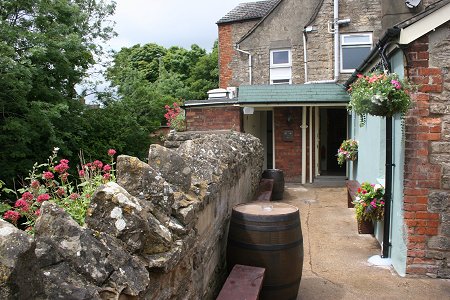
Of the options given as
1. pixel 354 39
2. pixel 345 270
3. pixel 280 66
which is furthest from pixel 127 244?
pixel 280 66

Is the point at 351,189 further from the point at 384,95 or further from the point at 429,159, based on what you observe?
the point at 384,95

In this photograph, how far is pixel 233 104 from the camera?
11719mm

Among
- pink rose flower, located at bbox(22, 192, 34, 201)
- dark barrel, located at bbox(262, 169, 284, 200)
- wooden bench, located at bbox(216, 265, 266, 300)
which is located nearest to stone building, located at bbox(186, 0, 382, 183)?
dark barrel, located at bbox(262, 169, 284, 200)

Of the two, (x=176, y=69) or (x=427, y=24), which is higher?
(x=176, y=69)

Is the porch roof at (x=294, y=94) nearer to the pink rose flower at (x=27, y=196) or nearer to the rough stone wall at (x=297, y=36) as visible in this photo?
the rough stone wall at (x=297, y=36)

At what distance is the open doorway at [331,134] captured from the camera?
13.3 metres

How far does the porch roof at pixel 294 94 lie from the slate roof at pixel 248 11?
29.0 ft

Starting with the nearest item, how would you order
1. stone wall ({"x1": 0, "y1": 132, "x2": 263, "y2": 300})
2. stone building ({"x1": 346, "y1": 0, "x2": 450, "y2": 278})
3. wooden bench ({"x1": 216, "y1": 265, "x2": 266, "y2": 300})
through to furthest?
stone wall ({"x1": 0, "y1": 132, "x2": 263, "y2": 300}) < wooden bench ({"x1": 216, "y1": 265, "x2": 266, "y2": 300}) < stone building ({"x1": 346, "y1": 0, "x2": 450, "y2": 278})

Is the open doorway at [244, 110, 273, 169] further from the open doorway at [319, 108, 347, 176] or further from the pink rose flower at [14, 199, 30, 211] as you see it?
the pink rose flower at [14, 199, 30, 211]

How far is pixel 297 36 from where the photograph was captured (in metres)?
16.6

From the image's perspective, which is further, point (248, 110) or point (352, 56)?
point (352, 56)

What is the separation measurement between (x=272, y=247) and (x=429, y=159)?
2.22m

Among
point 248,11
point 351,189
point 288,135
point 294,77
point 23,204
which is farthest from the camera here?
point 248,11

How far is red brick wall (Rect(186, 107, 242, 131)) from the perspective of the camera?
39.0 ft
